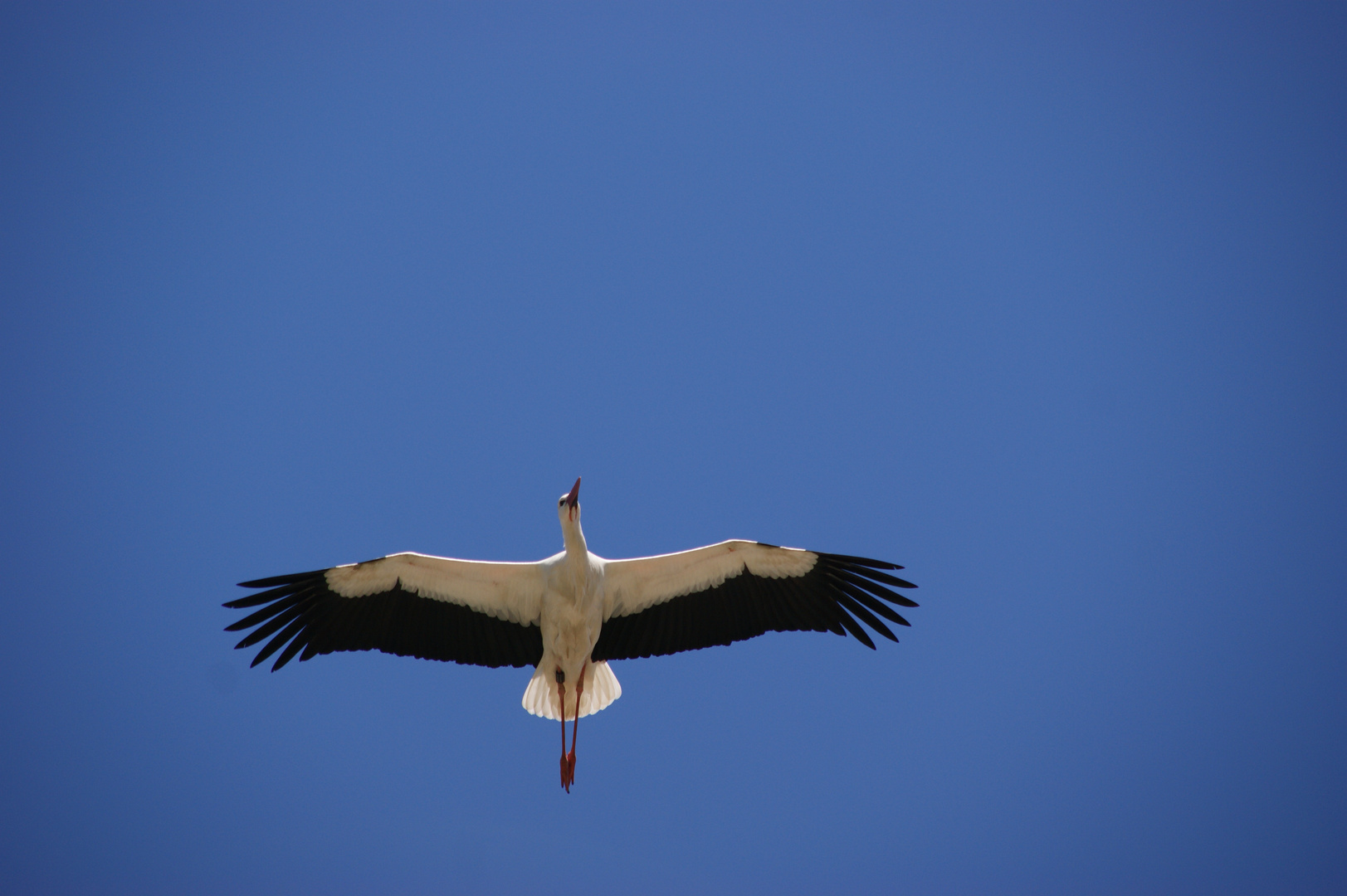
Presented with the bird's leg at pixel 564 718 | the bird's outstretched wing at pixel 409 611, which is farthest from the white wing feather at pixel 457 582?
the bird's leg at pixel 564 718

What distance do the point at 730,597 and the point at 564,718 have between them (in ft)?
5.68

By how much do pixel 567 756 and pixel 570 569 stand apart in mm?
1659

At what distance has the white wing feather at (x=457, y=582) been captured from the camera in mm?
8156

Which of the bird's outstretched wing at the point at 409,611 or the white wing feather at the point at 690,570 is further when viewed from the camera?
the white wing feather at the point at 690,570

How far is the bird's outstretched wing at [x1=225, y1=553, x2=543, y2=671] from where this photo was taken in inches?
316

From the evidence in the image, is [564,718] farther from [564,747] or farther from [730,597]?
[730,597]

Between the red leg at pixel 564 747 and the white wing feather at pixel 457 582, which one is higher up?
the white wing feather at pixel 457 582

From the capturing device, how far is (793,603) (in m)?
8.51

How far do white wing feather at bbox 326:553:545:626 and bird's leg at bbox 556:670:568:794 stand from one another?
52 cm

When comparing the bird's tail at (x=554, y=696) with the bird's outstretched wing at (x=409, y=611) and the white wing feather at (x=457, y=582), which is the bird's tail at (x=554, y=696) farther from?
the white wing feather at (x=457, y=582)

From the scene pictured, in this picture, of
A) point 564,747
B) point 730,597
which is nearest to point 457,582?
Answer: point 564,747

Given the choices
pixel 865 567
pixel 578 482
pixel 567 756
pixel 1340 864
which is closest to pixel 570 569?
pixel 578 482

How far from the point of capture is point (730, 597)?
8609 mm

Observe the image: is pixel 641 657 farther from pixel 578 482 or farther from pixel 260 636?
pixel 260 636
